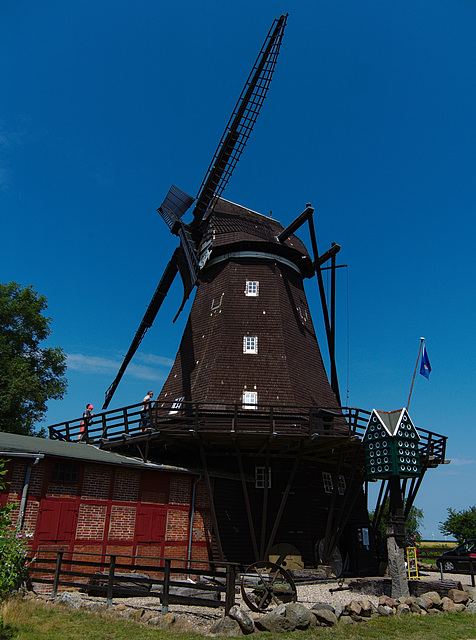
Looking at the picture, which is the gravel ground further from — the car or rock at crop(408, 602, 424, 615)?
the car

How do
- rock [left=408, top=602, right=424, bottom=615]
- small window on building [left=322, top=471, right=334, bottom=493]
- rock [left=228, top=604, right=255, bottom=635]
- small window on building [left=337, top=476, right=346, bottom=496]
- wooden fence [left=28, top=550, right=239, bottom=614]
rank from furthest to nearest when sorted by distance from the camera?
1. small window on building [left=337, top=476, right=346, bottom=496]
2. small window on building [left=322, top=471, right=334, bottom=493]
3. rock [left=408, top=602, right=424, bottom=615]
4. wooden fence [left=28, top=550, right=239, bottom=614]
5. rock [left=228, top=604, right=255, bottom=635]

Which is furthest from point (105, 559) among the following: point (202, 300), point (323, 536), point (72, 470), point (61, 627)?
point (202, 300)

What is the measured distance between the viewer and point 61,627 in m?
8.01

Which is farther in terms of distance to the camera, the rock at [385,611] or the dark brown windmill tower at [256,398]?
the dark brown windmill tower at [256,398]

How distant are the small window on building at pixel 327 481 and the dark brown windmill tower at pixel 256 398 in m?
0.07

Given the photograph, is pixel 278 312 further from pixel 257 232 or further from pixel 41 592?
pixel 41 592

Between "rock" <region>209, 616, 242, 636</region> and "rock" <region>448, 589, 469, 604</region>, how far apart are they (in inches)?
239

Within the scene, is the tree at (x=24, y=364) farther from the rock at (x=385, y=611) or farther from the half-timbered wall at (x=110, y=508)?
the rock at (x=385, y=611)

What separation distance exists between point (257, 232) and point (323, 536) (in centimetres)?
1209

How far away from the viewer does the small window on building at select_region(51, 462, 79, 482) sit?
1300 centimetres

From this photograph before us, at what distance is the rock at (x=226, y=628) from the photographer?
7.91 metres

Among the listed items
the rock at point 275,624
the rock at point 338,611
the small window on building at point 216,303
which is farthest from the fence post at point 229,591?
the small window on building at point 216,303

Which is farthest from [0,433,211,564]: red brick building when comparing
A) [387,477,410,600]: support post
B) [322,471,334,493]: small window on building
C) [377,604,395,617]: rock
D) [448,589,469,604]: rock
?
[448,589,469,604]: rock

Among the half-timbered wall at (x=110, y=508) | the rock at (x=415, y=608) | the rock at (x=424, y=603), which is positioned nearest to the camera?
the rock at (x=415, y=608)
